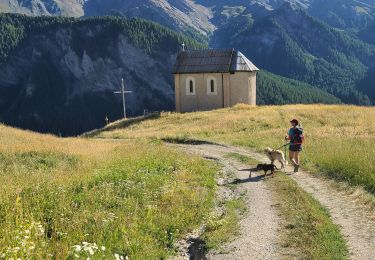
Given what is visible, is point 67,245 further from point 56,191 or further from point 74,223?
point 56,191

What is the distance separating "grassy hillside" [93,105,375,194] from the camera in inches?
679

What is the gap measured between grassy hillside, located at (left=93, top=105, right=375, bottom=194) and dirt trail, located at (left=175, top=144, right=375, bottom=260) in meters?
1.29

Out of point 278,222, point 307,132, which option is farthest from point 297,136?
point 307,132

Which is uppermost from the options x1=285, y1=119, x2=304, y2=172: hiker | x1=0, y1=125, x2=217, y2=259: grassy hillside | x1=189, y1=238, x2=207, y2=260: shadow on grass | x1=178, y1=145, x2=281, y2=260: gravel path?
x1=285, y1=119, x2=304, y2=172: hiker

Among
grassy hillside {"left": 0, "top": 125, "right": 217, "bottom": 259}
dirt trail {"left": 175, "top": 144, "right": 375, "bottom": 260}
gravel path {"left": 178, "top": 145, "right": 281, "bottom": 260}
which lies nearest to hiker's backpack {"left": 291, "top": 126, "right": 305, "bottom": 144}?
dirt trail {"left": 175, "top": 144, "right": 375, "bottom": 260}

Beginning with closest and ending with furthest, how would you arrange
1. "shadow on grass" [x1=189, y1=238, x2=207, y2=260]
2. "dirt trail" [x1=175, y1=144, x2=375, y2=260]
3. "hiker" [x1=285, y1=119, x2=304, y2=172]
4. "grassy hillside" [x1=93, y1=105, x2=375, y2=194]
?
1. "dirt trail" [x1=175, y1=144, x2=375, y2=260]
2. "shadow on grass" [x1=189, y1=238, x2=207, y2=260]
3. "grassy hillside" [x1=93, y1=105, x2=375, y2=194]
4. "hiker" [x1=285, y1=119, x2=304, y2=172]

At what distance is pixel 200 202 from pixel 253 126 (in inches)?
986

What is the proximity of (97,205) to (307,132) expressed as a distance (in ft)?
71.0

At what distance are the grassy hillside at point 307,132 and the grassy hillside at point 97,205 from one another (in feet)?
16.5

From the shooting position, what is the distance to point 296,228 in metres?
11.0

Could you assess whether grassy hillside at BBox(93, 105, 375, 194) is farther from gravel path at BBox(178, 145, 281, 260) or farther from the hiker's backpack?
Answer: gravel path at BBox(178, 145, 281, 260)

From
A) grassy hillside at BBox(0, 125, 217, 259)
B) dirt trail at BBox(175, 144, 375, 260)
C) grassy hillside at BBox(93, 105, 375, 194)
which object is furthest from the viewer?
grassy hillside at BBox(93, 105, 375, 194)

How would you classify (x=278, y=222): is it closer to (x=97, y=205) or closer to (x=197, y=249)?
A: (x=197, y=249)

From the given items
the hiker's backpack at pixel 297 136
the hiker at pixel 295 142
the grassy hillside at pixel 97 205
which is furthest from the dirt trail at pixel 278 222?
the hiker's backpack at pixel 297 136
